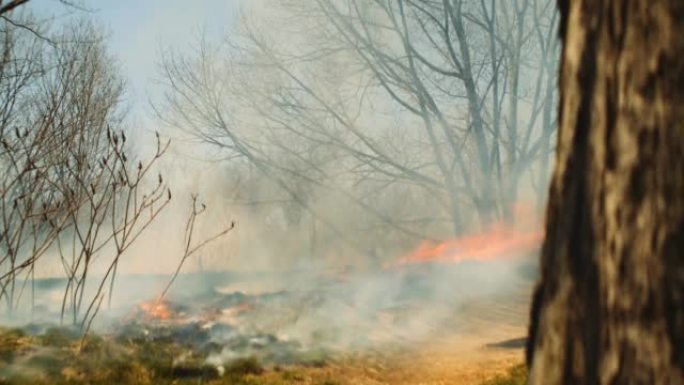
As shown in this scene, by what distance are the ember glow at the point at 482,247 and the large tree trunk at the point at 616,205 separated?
16770 millimetres

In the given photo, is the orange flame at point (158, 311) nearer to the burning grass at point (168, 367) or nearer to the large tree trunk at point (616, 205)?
the burning grass at point (168, 367)

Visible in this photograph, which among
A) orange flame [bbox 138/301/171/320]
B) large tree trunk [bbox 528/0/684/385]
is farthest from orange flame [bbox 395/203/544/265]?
large tree trunk [bbox 528/0/684/385]

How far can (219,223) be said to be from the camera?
119 feet

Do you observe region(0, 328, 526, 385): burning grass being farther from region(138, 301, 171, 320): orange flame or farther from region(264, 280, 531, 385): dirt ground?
region(138, 301, 171, 320): orange flame

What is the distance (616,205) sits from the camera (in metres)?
1.20

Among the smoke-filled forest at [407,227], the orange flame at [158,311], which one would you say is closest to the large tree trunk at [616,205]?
the smoke-filled forest at [407,227]

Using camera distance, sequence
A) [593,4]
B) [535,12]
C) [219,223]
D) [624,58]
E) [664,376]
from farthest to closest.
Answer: [219,223]
[535,12]
[593,4]
[624,58]
[664,376]

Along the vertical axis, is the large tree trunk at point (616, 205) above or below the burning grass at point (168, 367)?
above

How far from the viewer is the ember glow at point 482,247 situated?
59.2 feet

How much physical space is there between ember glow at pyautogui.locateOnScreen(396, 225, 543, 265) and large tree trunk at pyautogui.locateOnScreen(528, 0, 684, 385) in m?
16.8

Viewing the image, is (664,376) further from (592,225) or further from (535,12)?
(535,12)

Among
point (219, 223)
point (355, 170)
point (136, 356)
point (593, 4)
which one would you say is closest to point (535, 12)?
point (355, 170)

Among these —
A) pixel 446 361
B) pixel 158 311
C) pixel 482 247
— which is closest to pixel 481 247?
pixel 482 247

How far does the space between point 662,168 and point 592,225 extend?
197 millimetres
